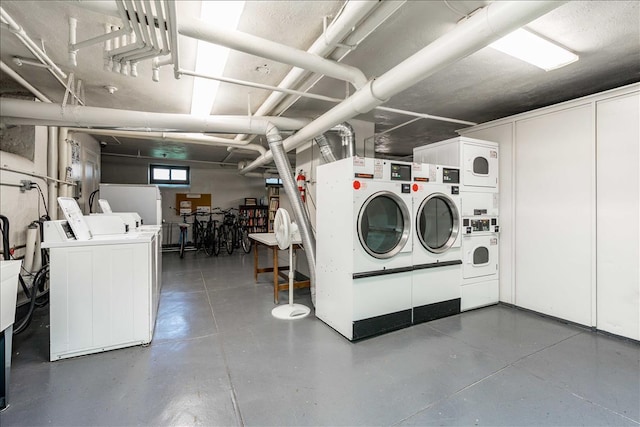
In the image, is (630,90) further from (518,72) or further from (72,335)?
(72,335)

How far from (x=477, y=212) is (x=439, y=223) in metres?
0.56

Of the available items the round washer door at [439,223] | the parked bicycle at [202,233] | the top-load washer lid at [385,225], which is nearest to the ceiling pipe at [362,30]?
the top-load washer lid at [385,225]

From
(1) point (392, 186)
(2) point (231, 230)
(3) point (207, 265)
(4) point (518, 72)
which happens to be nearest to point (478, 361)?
(1) point (392, 186)

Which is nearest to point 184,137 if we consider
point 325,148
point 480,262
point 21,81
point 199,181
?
point 21,81

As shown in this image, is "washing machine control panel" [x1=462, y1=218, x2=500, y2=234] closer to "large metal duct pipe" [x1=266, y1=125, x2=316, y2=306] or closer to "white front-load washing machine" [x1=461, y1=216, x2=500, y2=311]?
"white front-load washing machine" [x1=461, y1=216, x2=500, y2=311]

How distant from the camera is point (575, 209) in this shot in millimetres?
3178

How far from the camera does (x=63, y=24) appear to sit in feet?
7.18

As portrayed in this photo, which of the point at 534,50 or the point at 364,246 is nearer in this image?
the point at 534,50

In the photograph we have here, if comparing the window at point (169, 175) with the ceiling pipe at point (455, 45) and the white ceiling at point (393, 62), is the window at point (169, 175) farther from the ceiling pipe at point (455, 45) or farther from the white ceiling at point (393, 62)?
the ceiling pipe at point (455, 45)

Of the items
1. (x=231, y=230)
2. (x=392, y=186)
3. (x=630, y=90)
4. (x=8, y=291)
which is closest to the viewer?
(x=8, y=291)

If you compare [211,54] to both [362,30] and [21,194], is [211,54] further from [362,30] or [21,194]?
[21,194]

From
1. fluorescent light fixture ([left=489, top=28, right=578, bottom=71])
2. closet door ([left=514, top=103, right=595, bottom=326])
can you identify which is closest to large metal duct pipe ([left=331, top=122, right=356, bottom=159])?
fluorescent light fixture ([left=489, top=28, right=578, bottom=71])

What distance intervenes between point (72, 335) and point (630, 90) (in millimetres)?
5650

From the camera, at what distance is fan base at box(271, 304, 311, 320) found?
3.41 metres
